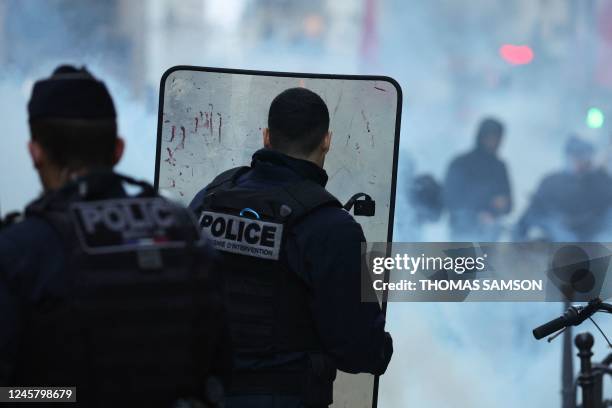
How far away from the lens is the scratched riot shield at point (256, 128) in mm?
2879

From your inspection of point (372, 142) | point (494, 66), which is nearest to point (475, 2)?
point (494, 66)

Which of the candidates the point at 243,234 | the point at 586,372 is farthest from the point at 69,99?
the point at 586,372

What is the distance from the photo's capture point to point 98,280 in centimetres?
157

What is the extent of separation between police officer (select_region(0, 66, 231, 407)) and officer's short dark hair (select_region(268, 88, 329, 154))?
2.47 ft

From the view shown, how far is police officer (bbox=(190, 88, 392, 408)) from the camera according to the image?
228cm

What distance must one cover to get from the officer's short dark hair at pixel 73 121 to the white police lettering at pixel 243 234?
68 cm

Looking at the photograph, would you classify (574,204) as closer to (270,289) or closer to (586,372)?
(586,372)

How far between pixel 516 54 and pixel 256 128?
6003 millimetres

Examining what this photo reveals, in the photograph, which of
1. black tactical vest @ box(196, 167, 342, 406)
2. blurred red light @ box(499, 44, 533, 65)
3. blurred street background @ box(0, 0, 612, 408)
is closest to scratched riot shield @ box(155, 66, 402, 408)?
black tactical vest @ box(196, 167, 342, 406)

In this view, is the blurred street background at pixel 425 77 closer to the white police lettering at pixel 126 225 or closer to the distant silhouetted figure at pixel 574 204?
the distant silhouetted figure at pixel 574 204

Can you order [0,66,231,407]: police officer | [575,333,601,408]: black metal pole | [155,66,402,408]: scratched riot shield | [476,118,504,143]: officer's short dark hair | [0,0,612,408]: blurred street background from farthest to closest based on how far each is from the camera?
[476,118,504,143]: officer's short dark hair → [0,0,612,408]: blurred street background → [575,333,601,408]: black metal pole → [155,66,402,408]: scratched riot shield → [0,66,231,407]: police officer

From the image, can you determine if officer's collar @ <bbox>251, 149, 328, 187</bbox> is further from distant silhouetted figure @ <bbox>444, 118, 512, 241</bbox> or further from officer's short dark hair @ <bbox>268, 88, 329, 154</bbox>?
distant silhouetted figure @ <bbox>444, 118, 512, 241</bbox>

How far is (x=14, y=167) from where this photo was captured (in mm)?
6680

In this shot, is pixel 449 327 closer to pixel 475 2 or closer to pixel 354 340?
pixel 475 2
